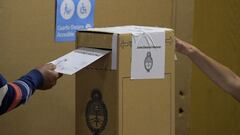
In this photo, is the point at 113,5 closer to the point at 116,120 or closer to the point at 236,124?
the point at 116,120

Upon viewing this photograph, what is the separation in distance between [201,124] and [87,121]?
5.79ft

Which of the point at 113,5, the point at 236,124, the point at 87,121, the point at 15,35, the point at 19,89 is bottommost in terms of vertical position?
the point at 236,124

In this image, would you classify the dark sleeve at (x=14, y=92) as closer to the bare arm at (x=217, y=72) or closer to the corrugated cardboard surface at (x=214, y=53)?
the bare arm at (x=217, y=72)

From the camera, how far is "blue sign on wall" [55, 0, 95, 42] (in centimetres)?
248

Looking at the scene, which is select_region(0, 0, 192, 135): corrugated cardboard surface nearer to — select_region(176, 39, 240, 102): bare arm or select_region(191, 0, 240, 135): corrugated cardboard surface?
select_region(176, 39, 240, 102): bare arm

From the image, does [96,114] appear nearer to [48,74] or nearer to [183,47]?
[48,74]

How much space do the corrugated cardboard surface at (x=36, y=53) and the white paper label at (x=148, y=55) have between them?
2.73 ft

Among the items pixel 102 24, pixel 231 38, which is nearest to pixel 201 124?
pixel 231 38

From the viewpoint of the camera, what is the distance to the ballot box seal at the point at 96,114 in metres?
1.76

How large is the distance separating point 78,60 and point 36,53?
74cm

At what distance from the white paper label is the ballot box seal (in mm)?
167

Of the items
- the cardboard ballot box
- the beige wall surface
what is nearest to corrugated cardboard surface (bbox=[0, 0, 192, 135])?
the beige wall surface

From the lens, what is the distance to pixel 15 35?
2.32 meters

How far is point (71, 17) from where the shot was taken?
254 cm
